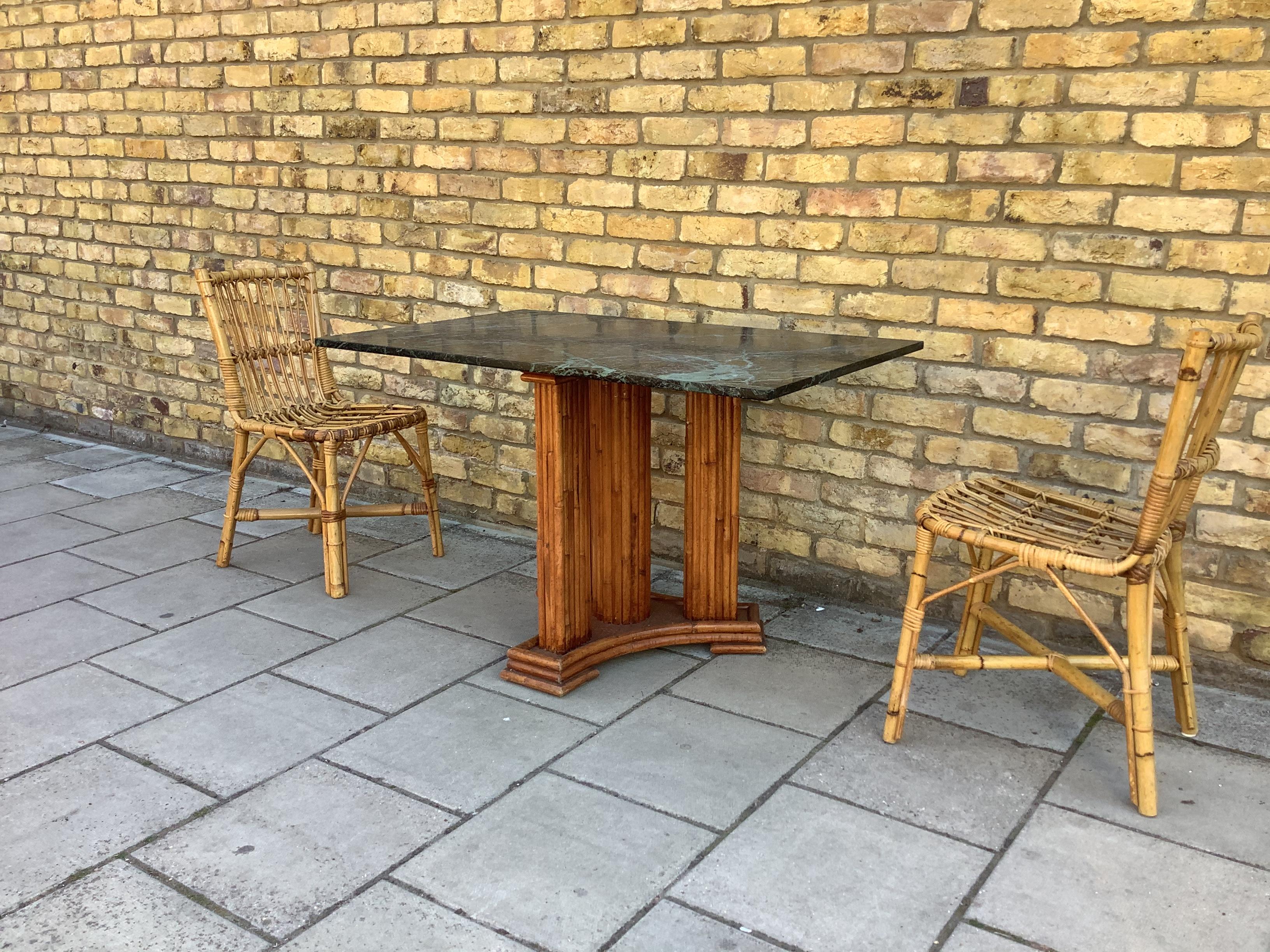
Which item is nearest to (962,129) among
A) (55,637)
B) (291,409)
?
(291,409)

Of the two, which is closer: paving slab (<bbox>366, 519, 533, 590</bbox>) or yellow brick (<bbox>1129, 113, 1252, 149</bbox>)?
yellow brick (<bbox>1129, 113, 1252, 149</bbox>)

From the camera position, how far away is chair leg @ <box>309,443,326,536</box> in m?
3.65

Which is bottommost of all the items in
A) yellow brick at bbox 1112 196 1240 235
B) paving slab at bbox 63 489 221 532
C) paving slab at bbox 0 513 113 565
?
paving slab at bbox 0 513 113 565

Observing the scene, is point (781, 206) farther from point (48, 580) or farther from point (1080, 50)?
point (48, 580)

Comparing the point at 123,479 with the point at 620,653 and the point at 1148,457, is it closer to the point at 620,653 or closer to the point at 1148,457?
the point at 620,653

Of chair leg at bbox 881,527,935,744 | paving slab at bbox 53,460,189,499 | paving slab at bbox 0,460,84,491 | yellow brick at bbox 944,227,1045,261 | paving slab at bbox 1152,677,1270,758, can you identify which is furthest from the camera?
paving slab at bbox 0,460,84,491

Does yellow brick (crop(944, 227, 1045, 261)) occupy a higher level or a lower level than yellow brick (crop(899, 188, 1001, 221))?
lower

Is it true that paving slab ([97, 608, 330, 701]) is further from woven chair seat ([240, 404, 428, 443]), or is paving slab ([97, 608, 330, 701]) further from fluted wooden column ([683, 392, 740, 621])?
fluted wooden column ([683, 392, 740, 621])

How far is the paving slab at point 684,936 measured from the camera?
1.84 meters

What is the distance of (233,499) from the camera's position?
3637 mm

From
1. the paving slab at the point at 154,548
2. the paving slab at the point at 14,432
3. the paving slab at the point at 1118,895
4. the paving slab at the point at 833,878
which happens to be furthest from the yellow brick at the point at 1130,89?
the paving slab at the point at 14,432

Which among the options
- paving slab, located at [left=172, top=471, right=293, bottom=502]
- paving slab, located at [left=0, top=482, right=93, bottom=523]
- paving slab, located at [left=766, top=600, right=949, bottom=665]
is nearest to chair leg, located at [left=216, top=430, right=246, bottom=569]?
paving slab, located at [left=172, top=471, right=293, bottom=502]

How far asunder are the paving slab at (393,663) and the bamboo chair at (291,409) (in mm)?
375

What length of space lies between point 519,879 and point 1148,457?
190 cm
